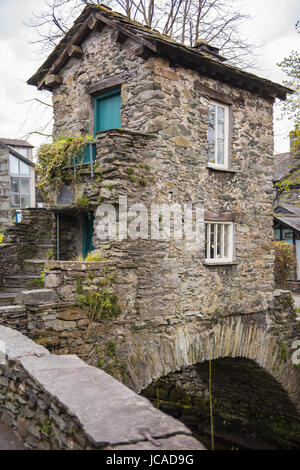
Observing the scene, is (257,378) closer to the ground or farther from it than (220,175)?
closer to the ground

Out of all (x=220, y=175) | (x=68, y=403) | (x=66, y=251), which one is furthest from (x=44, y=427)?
(x=220, y=175)

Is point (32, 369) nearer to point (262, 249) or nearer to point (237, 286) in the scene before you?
point (237, 286)

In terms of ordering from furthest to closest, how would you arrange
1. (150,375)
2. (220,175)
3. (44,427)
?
(220,175) < (150,375) < (44,427)

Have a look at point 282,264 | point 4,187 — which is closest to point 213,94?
point 282,264

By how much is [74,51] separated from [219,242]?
212 inches

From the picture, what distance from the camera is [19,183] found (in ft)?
69.9

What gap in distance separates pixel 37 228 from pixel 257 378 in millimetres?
6708

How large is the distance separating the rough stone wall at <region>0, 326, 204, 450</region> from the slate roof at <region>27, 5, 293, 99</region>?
5.80 meters

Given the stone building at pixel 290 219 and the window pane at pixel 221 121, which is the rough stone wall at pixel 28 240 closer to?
the window pane at pixel 221 121

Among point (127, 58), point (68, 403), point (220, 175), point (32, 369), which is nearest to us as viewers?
point (68, 403)

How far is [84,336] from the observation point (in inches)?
267

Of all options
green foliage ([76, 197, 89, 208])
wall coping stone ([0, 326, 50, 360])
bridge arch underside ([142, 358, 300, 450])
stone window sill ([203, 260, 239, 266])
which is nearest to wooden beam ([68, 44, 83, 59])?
green foliage ([76, 197, 89, 208])

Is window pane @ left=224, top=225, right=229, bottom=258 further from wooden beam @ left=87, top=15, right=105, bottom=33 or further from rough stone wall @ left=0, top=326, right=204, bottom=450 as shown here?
rough stone wall @ left=0, top=326, right=204, bottom=450

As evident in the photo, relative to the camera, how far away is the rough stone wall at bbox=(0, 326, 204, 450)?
2.83 meters
